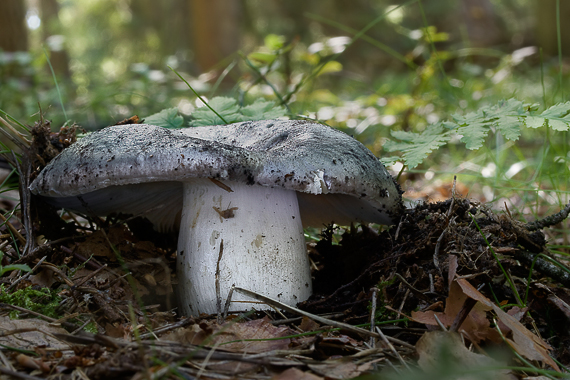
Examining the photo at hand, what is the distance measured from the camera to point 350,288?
2.33 metres

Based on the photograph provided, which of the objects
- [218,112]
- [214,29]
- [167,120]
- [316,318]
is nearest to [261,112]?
[218,112]

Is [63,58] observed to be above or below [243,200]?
above

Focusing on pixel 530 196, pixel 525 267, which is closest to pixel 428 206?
pixel 525 267

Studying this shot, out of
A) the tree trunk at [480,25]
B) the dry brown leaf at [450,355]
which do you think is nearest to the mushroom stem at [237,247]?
the dry brown leaf at [450,355]

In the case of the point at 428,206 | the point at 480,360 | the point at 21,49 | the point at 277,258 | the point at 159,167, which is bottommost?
the point at 480,360

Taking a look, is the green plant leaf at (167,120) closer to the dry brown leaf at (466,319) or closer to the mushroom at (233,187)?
the mushroom at (233,187)

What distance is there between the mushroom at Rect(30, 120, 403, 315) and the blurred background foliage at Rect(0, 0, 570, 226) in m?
1.14

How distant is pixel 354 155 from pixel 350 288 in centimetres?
72

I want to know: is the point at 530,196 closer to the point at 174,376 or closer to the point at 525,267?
the point at 525,267

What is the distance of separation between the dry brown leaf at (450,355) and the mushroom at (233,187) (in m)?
0.72

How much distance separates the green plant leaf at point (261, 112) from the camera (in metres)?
2.97

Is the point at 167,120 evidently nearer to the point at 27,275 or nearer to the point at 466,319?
the point at 27,275

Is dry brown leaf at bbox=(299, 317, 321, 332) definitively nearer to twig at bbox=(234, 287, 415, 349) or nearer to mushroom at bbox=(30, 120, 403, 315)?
twig at bbox=(234, 287, 415, 349)

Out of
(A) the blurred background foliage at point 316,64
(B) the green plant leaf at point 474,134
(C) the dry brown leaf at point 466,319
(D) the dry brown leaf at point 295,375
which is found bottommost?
(D) the dry brown leaf at point 295,375
